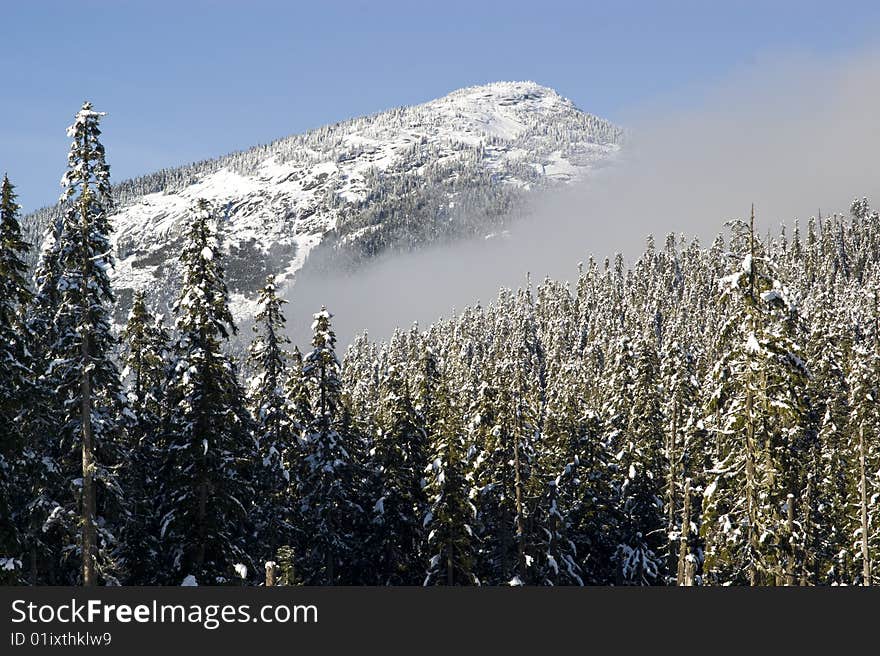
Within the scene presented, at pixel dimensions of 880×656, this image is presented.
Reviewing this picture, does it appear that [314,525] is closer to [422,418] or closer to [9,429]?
[422,418]

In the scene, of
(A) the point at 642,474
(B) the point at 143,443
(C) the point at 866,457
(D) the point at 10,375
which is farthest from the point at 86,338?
(C) the point at 866,457

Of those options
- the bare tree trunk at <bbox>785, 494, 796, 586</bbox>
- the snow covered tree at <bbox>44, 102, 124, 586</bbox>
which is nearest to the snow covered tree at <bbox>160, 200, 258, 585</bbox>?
the snow covered tree at <bbox>44, 102, 124, 586</bbox>

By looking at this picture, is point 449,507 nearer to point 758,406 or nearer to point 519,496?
point 519,496

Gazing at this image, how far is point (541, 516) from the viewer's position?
4034 cm

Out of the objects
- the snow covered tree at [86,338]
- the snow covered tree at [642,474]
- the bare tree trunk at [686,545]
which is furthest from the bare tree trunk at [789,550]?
the snow covered tree at [642,474]

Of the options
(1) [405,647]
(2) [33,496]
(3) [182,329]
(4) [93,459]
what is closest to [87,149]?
(3) [182,329]

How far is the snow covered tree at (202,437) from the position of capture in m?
27.8

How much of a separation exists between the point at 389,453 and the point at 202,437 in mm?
15137

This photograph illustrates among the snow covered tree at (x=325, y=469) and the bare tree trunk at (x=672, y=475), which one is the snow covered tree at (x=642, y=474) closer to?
the bare tree trunk at (x=672, y=475)

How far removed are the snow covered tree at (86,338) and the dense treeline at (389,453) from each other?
7 centimetres

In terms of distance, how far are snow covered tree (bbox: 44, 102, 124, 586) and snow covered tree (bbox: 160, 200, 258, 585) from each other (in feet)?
10.4

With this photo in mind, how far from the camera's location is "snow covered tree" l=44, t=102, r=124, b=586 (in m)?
23.8

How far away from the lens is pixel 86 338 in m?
24.1

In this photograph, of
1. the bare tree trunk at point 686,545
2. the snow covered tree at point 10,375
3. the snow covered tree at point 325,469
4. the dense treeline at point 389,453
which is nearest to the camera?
the snow covered tree at point 10,375
